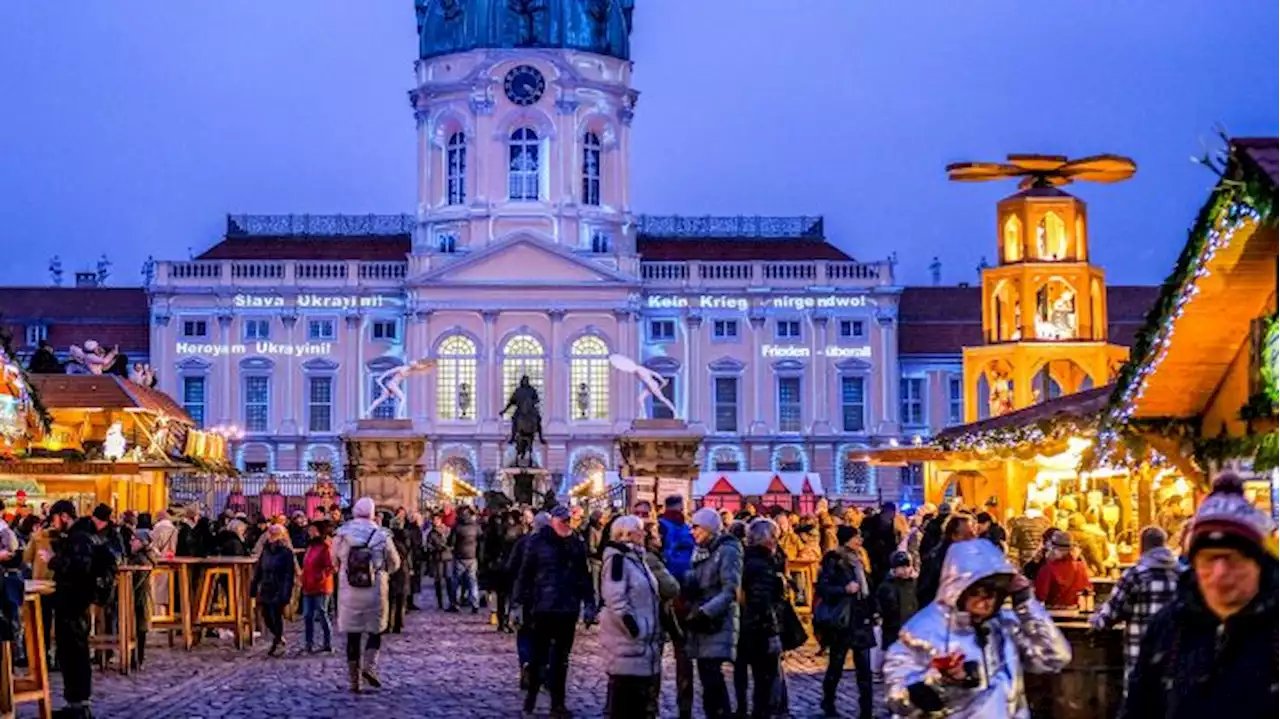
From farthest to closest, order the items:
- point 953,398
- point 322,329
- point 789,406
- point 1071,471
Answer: point 953,398 → point 789,406 → point 322,329 → point 1071,471

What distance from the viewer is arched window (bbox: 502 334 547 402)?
253 feet

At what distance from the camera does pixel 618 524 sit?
491 inches

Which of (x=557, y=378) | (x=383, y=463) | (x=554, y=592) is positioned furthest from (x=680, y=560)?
(x=557, y=378)

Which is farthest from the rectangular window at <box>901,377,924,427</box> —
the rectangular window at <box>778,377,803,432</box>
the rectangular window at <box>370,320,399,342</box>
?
the rectangular window at <box>370,320,399,342</box>

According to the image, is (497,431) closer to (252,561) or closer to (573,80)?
(573,80)

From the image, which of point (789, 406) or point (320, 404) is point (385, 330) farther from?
point (789, 406)

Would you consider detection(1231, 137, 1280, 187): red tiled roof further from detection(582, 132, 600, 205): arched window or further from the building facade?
detection(582, 132, 600, 205): arched window

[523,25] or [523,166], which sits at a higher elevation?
[523,25]

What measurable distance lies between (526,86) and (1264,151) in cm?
6662

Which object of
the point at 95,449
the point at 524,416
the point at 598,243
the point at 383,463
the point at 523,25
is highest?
the point at 523,25

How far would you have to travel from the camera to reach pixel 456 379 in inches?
3056

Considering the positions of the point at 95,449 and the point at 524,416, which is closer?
the point at 95,449

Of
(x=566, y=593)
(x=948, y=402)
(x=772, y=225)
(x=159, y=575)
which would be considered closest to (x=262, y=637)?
(x=159, y=575)

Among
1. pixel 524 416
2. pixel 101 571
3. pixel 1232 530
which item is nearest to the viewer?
pixel 1232 530
